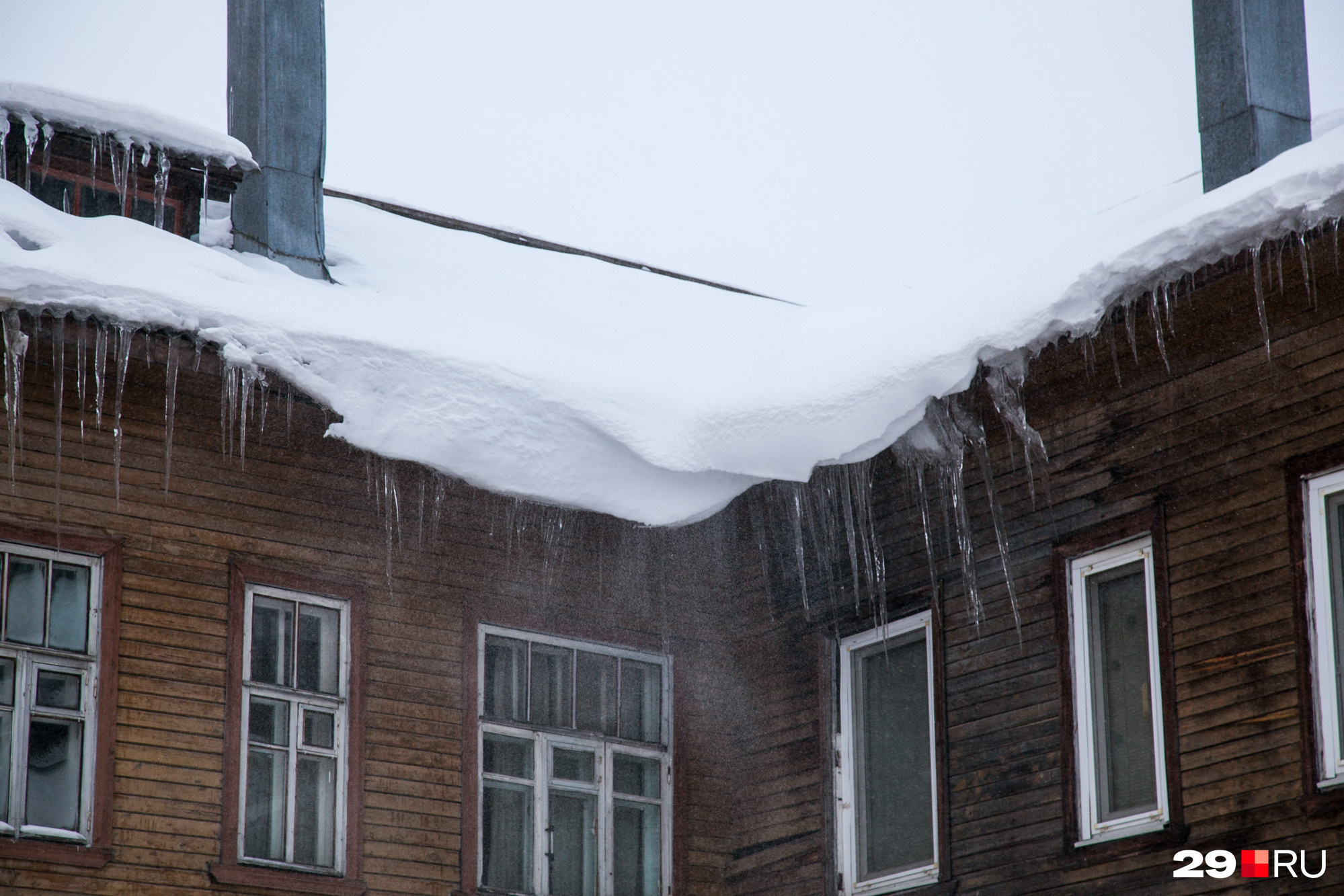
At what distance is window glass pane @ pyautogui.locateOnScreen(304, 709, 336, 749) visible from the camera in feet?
27.7

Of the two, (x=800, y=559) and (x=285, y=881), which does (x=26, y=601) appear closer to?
(x=285, y=881)

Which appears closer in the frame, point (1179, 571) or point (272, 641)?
point (1179, 571)

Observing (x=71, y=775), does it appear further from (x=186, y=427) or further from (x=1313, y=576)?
(x=1313, y=576)

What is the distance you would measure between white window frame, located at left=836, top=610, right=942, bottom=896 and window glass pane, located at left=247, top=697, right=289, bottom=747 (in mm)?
3170

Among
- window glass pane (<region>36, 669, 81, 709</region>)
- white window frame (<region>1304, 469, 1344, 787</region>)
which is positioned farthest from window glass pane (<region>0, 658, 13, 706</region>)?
white window frame (<region>1304, 469, 1344, 787</region>)

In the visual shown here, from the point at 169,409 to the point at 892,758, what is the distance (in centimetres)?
443

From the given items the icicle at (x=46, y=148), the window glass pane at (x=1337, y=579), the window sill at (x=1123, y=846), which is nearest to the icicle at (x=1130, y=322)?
the window glass pane at (x=1337, y=579)

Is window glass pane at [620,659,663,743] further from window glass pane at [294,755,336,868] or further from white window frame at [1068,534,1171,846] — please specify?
white window frame at [1068,534,1171,846]

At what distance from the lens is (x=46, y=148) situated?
29.0 ft

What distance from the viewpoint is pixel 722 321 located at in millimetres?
10602

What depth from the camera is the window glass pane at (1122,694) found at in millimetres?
7773

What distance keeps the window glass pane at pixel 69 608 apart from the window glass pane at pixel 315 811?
1320 millimetres

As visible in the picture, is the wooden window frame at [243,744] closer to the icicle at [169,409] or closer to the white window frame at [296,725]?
the white window frame at [296,725]

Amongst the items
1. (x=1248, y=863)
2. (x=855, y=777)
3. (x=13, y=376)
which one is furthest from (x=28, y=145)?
(x=1248, y=863)
